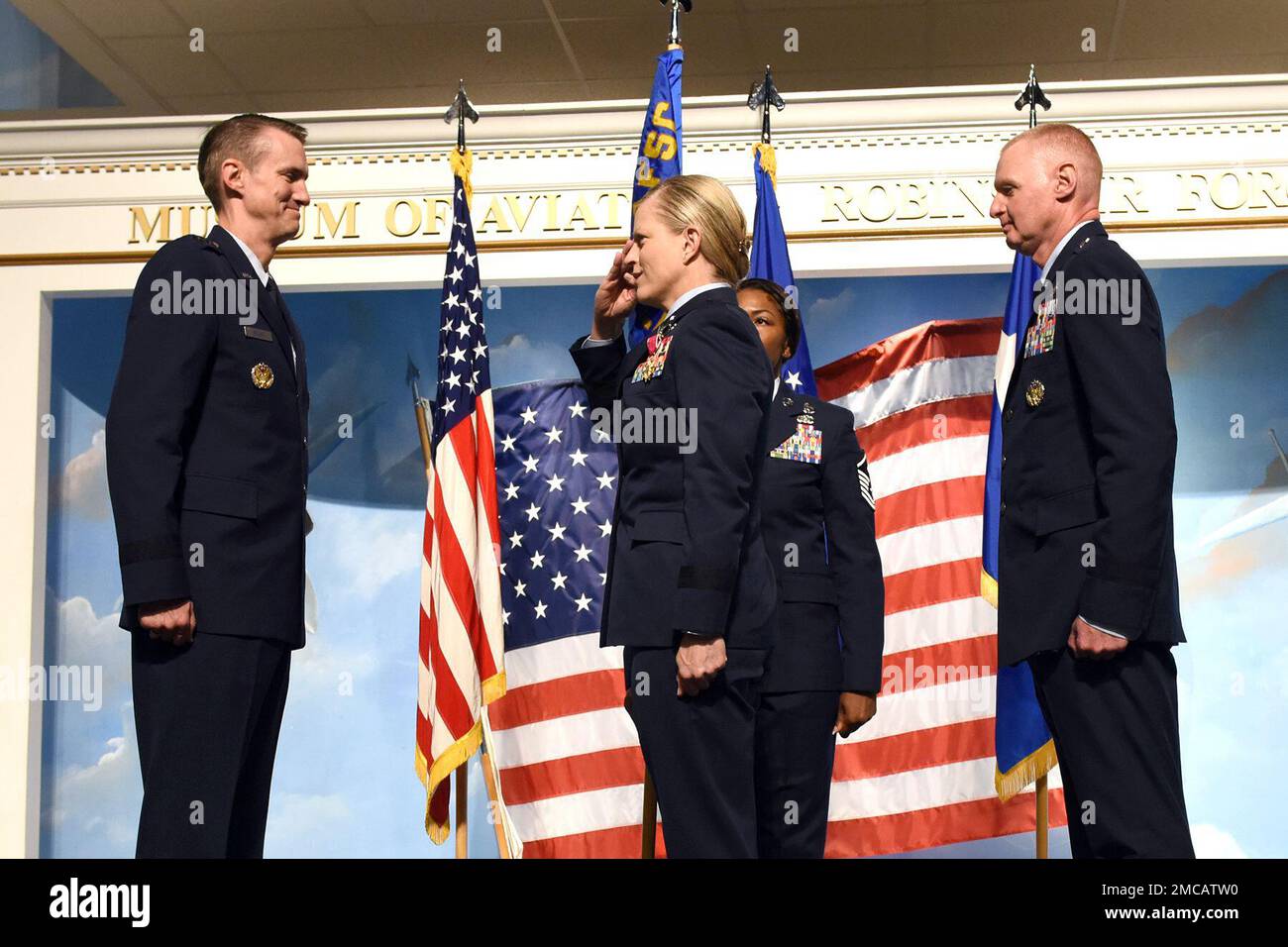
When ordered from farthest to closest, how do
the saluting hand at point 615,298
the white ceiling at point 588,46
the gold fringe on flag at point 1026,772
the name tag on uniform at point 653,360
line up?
1. the white ceiling at point 588,46
2. the gold fringe on flag at point 1026,772
3. the saluting hand at point 615,298
4. the name tag on uniform at point 653,360

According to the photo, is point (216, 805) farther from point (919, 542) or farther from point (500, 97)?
point (500, 97)

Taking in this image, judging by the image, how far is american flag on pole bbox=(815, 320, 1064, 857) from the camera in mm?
4188

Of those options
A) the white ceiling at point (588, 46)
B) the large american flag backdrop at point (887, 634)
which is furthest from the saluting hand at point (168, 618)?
the white ceiling at point (588, 46)

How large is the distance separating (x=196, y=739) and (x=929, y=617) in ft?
8.94

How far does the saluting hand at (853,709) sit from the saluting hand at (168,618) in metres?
1.32

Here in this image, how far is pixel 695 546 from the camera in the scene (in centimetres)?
203

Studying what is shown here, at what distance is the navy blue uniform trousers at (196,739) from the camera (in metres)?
2.06

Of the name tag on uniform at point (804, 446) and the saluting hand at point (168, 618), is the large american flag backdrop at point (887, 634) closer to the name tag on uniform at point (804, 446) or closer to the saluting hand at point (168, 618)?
the name tag on uniform at point (804, 446)

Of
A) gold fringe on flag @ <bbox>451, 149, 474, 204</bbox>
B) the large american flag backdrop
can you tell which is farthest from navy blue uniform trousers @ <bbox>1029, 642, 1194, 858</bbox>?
gold fringe on flag @ <bbox>451, 149, 474, 204</bbox>

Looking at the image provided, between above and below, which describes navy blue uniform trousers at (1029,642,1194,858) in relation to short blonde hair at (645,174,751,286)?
below

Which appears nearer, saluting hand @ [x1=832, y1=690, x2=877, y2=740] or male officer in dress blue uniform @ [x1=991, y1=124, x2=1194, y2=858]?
male officer in dress blue uniform @ [x1=991, y1=124, x2=1194, y2=858]

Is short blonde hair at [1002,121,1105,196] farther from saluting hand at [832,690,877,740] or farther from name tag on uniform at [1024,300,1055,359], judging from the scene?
saluting hand at [832,690,877,740]

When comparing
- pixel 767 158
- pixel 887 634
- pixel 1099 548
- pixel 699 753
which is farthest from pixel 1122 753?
pixel 767 158
